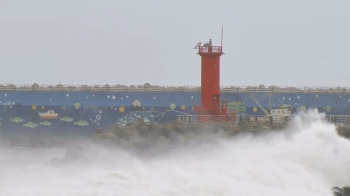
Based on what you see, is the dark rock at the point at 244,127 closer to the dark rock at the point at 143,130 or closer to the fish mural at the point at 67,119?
the dark rock at the point at 143,130

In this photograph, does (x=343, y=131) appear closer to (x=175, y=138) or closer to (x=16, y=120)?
(x=175, y=138)

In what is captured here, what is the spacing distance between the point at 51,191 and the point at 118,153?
7352 millimetres

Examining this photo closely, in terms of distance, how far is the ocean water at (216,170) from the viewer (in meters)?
33.3

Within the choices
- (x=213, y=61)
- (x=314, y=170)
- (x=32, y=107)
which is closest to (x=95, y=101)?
(x=32, y=107)

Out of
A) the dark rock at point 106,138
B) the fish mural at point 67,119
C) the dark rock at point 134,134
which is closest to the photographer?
the dark rock at point 106,138

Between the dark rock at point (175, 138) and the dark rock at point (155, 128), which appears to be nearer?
the dark rock at point (175, 138)

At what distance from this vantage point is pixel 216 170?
36.3 metres

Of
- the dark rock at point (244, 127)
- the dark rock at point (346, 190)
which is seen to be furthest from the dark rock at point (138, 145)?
the dark rock at point (346, 190)

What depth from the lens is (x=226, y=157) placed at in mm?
37969

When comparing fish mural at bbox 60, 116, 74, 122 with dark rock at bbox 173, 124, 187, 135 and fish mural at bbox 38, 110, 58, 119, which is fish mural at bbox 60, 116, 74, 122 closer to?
fish mural at bbox 38, 110, 58, 119

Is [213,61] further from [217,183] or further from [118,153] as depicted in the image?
[217,183]

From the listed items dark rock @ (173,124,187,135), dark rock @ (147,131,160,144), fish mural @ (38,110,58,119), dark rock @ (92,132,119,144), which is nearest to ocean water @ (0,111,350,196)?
dark rock @ (92,132,119,144)

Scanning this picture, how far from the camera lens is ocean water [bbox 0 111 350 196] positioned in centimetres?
3328

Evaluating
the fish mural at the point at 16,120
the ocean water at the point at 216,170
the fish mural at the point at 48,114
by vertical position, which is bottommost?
the ocean water at the point at 216,170
